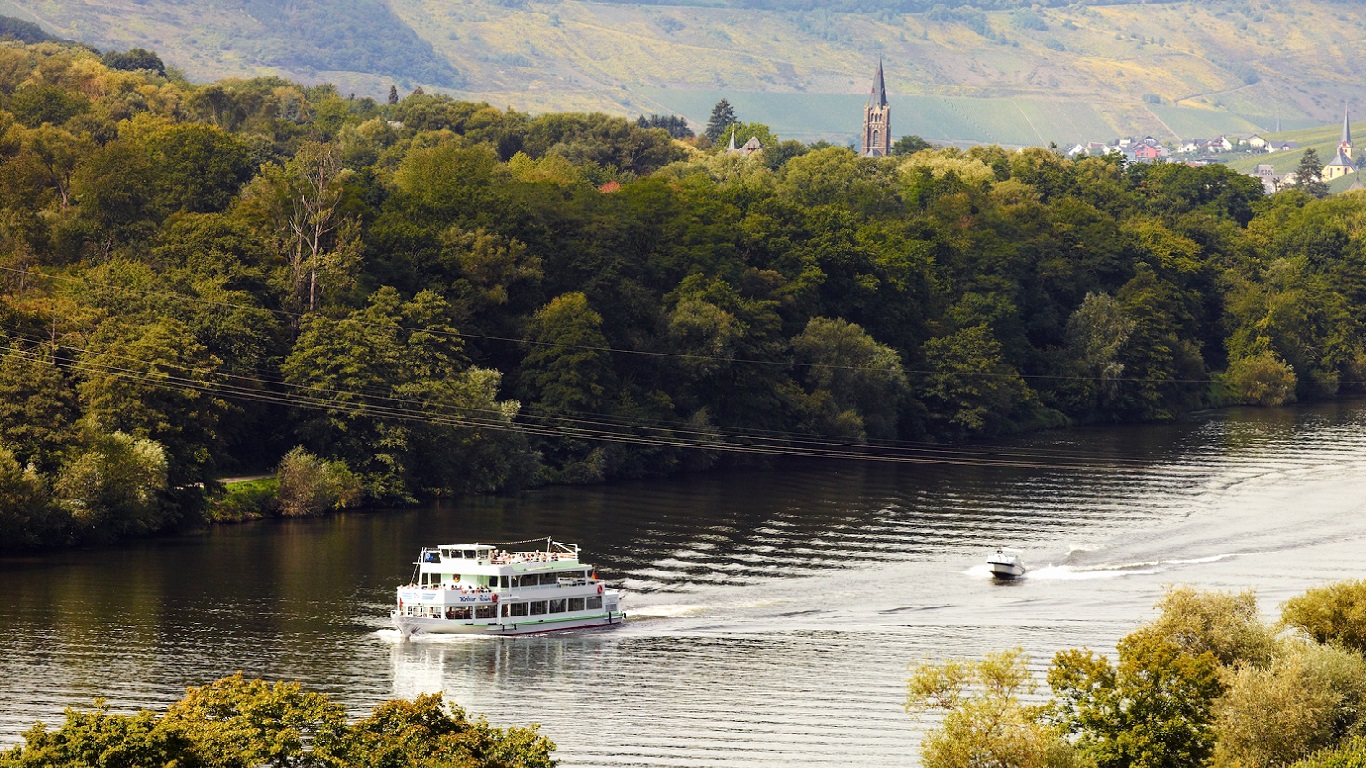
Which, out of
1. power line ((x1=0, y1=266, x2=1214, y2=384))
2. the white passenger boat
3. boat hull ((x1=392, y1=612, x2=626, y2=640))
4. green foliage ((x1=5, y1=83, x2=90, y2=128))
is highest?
green foliage ((x1=5, y1=83, x2=90, y2=128))

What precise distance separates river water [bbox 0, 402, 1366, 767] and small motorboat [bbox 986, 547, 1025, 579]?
100cm

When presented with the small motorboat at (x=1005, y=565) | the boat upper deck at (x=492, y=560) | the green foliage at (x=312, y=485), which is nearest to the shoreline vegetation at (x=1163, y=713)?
the boat upper deck at (x=492, y=560)

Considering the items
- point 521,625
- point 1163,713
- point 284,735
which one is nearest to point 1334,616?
point 1163,713

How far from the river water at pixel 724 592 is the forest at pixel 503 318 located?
4765 millimetres

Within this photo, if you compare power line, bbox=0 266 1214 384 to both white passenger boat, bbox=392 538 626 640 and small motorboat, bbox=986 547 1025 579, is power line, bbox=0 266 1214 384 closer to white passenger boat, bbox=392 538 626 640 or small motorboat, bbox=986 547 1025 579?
white passenger boat, bbox=392 538 626 640

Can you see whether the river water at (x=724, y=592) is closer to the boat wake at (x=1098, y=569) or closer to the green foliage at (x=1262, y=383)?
the boat wake at (x=1098, y=569)

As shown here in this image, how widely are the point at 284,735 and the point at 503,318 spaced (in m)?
79.1

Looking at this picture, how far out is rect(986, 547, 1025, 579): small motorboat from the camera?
89.2 meters

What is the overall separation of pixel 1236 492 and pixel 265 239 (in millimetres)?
61825

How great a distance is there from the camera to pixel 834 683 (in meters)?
69.1

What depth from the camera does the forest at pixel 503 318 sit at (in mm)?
100188

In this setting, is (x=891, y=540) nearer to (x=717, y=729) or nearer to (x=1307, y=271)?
(x=717, y=729)

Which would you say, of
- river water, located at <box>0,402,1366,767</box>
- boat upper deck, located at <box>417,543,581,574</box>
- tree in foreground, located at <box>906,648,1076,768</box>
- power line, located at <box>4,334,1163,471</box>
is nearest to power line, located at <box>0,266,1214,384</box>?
power line, located at <box>4,334,1163,471</box>

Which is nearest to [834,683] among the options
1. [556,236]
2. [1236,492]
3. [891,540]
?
[891,540]
